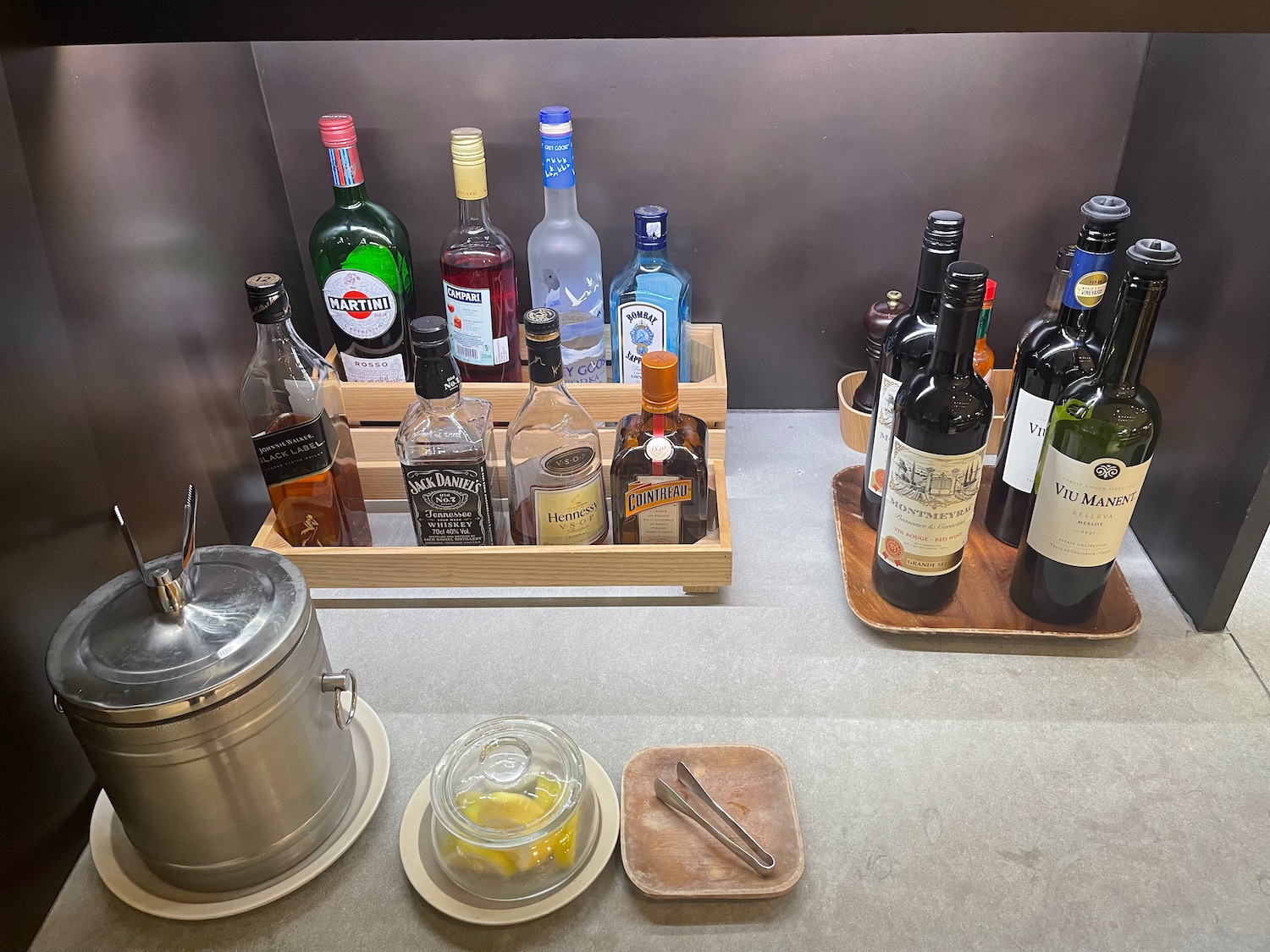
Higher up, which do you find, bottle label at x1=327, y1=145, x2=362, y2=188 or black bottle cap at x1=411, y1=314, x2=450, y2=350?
bottle label at x1=327, y1=145, x2=362, y2=188

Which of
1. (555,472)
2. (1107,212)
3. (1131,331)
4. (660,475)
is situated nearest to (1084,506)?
(1131,331)

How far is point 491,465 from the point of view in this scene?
0.98 metres

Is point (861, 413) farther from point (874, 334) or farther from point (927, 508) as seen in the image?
point (927, 508)

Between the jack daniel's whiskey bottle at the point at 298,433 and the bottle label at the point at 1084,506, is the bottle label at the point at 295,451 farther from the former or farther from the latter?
the bottle label at the point at 1084,506

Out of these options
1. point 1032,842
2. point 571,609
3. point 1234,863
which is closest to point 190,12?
point 571,609

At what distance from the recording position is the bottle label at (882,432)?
93 centimetres

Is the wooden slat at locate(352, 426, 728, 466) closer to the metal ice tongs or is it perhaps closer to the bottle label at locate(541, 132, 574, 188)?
the bottle label at locate(541, 132, 574, 188)

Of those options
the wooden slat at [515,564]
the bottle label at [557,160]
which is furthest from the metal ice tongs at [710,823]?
the bottle label at [557,160]

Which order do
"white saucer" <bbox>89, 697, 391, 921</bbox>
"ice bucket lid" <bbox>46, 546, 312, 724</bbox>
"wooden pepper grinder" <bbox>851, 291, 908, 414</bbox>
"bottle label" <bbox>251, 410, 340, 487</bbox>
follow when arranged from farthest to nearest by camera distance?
"wooden pepper grinder" <bbox>851, 291, 908, 414</bbox> → "bottle label" <bbox>251, 410, 340, 487</bbox> → "white saucer" <bbox>89, 697, 391, 921</bbox> → "ice bucket lid" <bbox>46, 546, 312, 724</bbox>

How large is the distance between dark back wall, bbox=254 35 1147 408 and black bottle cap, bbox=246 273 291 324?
1.13ft

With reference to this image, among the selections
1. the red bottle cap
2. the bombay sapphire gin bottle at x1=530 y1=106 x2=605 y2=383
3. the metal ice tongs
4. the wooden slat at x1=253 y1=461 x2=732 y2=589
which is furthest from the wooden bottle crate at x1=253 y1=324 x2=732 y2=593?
the red bottle cap

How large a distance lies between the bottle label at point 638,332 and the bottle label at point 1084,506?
458 millimetres

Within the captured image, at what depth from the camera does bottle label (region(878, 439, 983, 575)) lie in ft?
2.63

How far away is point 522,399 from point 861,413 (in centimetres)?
44
